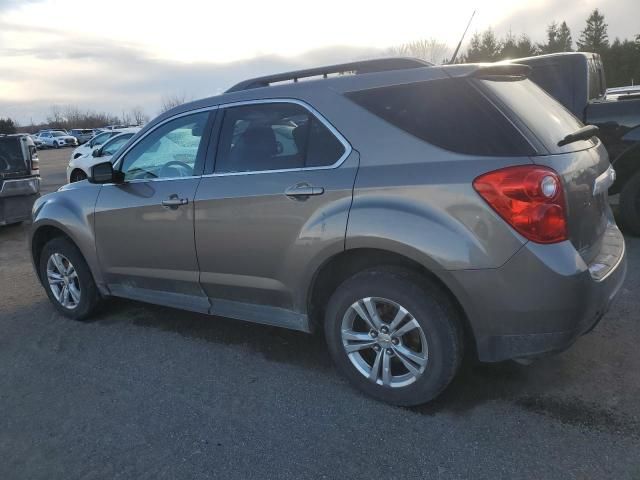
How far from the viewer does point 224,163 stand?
361 cm

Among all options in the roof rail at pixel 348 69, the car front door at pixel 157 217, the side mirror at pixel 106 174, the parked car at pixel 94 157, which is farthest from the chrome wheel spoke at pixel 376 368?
the parked car at pixel 94 157

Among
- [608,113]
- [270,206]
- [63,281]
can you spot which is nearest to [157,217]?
[270,206]

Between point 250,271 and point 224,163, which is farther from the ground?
point 224,163

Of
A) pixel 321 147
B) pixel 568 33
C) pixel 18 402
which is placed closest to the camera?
pixel 321 147

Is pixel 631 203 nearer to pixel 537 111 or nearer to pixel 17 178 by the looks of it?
pixel 537 111

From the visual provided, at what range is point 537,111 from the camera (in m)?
2.96

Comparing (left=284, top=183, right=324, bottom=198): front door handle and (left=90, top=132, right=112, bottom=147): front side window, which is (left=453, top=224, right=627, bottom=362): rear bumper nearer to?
(left=284, top=183, right=324, bottom=198): front door handle

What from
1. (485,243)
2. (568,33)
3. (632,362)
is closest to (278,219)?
(485,243)

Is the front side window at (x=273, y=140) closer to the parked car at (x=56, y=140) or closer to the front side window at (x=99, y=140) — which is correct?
the front side window at (x=99, y=140)

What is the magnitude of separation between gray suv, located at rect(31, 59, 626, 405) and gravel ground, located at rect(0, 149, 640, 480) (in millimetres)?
289

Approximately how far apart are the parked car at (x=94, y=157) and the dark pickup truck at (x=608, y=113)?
923 cm

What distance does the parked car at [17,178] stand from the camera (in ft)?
27.2

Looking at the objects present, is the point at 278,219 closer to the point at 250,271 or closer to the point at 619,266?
the point at 250,271

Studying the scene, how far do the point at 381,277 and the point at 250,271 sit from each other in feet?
3.04
